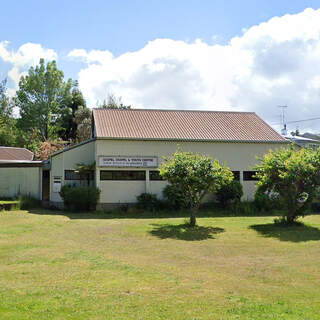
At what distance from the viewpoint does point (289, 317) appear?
5.91 m

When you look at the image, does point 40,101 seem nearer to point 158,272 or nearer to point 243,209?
point 243,209

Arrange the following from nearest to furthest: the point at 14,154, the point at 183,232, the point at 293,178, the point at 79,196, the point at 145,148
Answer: the point at 183,232 < the point at 293,178 < the point at 79,196 < the point at 145,148 < the point at 14,154

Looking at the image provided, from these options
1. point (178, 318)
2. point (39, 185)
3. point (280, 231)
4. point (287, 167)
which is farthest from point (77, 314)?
point (39, 185)

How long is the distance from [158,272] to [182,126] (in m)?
17.3

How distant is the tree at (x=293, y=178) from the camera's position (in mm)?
16297

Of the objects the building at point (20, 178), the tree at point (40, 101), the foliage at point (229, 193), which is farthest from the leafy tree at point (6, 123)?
the foliage at point (229, 193)

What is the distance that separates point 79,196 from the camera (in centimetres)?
2119

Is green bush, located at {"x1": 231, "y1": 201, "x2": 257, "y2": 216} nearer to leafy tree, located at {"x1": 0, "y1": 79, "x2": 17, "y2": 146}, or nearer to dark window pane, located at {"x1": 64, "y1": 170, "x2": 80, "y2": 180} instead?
dark window pane, located at {"x1": 64, "y1": 170, "x2": 80, "y2": 180}

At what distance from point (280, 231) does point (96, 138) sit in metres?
11.8

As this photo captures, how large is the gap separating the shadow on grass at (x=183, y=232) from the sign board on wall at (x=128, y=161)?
607 cm

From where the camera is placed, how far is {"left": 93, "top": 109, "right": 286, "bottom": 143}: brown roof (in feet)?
77.9

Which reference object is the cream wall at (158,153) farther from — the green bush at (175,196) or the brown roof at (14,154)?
the brown roof at (14,154)

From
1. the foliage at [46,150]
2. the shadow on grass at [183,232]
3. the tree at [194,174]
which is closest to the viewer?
the shadow on grass at [183,232]

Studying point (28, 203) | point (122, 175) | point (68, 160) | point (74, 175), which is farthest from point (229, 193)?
point (28, 203)
